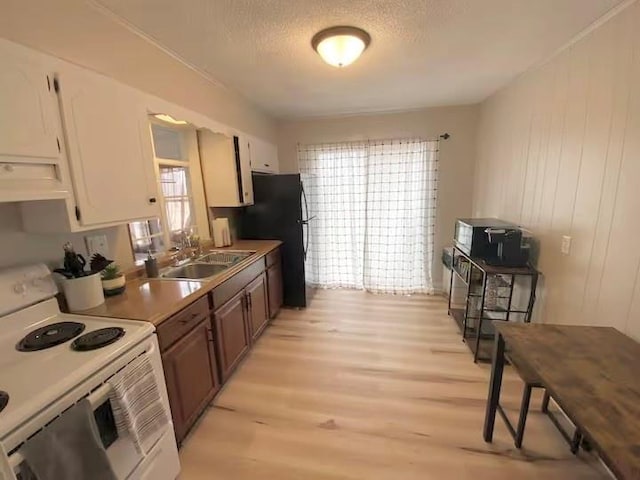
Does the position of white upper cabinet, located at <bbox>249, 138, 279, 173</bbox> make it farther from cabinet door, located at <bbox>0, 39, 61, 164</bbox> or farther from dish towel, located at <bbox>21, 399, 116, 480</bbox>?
dish towel, located at <bbox>21, 399, 116, 480</bbox>

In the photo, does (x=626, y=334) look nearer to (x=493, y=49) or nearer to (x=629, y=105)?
(x=629, y=105)

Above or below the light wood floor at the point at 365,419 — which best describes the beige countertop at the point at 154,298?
above

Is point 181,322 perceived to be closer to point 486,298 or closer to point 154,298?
point 154,298

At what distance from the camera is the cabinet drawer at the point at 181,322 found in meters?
1.44

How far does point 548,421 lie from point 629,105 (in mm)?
1851

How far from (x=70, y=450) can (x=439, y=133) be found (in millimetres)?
3942

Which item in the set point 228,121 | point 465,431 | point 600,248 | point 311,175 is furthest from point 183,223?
point 600,248

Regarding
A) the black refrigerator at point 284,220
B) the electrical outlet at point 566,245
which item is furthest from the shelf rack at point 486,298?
the black refrigerator at point 284,220

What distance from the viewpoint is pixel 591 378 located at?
1106 mm

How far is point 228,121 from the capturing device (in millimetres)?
2729

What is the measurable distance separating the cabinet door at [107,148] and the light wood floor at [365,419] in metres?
1.45

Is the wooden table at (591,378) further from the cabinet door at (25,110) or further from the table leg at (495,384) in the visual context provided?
the cabinet door at (25,110)

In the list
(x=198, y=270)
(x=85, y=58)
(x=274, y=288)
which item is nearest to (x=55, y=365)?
(x=198, y=270)

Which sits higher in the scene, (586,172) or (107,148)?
(107,148)
